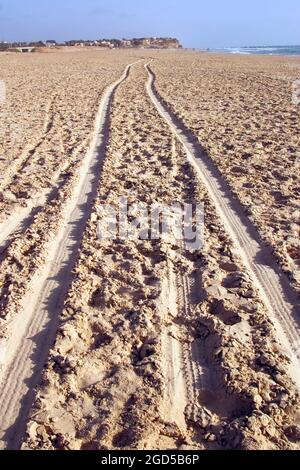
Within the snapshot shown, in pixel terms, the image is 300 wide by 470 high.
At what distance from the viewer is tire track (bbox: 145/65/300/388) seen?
13.6 ft

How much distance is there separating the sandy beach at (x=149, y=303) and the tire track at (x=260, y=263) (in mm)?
18

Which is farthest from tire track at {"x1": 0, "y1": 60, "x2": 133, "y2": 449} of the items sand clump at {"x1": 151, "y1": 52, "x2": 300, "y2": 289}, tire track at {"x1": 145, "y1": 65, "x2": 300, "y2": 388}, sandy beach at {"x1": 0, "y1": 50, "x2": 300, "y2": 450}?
sand clump at {"x1": 151, "y1": 52, "x2": 300, "y2": 289}

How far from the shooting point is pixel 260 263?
5.20 m

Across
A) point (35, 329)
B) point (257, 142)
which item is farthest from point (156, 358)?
point (257, 142)

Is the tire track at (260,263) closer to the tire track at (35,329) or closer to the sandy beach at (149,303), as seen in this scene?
the sandy beach at (149,303)

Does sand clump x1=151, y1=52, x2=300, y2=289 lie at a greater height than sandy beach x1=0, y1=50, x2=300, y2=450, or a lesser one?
greater

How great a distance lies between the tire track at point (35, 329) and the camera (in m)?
3.34

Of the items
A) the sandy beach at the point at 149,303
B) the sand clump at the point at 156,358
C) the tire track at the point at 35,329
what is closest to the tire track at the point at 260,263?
the sandy beach at the point at 149,303

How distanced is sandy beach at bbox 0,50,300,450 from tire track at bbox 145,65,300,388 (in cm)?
2

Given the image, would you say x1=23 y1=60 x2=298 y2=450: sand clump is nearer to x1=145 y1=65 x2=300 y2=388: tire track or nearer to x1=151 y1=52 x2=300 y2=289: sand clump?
x1=145 y1=65 x2=300 y2=388: tire track

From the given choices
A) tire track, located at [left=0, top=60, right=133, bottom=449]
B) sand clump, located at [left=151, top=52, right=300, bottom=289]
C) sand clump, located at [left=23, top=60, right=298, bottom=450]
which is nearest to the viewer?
sand clump, located at [left=23, top=60, right=298, bottom=450]

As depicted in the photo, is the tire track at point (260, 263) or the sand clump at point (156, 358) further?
the tire track at point (260, 263)

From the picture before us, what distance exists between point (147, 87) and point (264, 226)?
14600 mm
